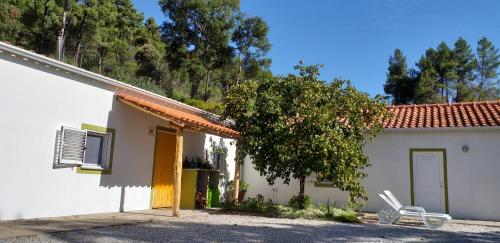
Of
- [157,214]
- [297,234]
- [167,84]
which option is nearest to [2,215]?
[157,214]

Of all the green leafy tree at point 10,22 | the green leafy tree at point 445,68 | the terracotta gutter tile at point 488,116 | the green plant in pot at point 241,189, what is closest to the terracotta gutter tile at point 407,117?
the terracotta gutter tile at point 488,116

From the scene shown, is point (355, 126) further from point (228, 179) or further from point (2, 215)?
point (2, 215)

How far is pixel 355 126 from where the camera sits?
1358 centimetres

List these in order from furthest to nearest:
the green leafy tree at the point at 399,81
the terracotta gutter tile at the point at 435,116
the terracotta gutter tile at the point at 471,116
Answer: the green leafy tree at the point at 399,81 < the terracotta gutter tile at the point at 435,116 < the terracotta gutter tile at the point at 471,116

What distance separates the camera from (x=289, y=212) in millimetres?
12758

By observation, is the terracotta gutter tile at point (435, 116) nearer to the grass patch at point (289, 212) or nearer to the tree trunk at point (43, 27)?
the grass patch at point (289, 212)

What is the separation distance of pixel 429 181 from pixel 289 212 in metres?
5.19

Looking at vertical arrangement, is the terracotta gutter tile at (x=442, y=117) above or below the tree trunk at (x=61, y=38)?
below

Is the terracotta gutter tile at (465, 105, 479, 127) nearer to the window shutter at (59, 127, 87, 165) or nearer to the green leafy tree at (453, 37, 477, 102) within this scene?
the window shutter at (59, 127, 87, 165)

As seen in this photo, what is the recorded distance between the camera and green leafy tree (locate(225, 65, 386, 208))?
40.7 ft

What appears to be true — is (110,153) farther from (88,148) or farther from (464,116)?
(464,116)

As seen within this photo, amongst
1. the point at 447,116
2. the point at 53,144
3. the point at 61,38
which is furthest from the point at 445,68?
the point at 53,144

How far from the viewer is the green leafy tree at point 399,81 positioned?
1727 inches

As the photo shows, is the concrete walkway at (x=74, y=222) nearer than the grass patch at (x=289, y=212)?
Yes
